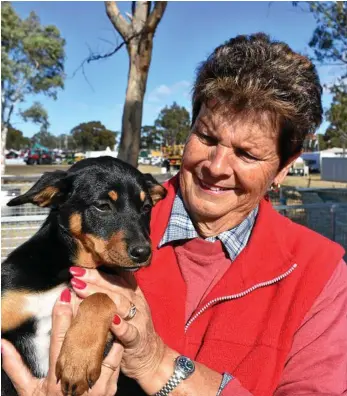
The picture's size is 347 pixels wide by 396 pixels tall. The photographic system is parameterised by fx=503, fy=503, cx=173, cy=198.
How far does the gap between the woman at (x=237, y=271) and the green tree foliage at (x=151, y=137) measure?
82369 millimetres

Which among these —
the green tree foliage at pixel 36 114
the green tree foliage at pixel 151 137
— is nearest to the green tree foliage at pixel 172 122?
the green tree foliage at pixel 151 137

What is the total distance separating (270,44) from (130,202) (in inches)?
42.2

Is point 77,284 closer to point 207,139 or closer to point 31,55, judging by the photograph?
point 207,139

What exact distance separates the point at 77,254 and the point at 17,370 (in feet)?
1.96

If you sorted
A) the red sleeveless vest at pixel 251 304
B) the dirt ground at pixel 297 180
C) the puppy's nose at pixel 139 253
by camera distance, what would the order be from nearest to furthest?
the red sleeveless vest at pixel 251 304
the puppy's nose at pixel 139 253
the dirt ground at pixel 297 180

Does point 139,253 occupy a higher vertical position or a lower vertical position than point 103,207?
lower

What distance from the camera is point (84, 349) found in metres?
1.80

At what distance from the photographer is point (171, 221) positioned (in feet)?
8.30

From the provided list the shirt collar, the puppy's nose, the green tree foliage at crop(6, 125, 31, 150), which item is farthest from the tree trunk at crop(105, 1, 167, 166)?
the green tree foliage at crop(6, 125, 31, 150)

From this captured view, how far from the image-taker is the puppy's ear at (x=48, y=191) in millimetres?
2433

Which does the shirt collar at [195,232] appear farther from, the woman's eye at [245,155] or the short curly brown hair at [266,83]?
the short curly brown hair at [266,83]

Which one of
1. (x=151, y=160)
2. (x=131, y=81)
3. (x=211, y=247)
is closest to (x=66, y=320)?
(x=211, y=247)

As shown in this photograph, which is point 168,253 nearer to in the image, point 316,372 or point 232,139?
point 232,139

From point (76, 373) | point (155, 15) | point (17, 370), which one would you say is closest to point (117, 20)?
point (155, 15)
